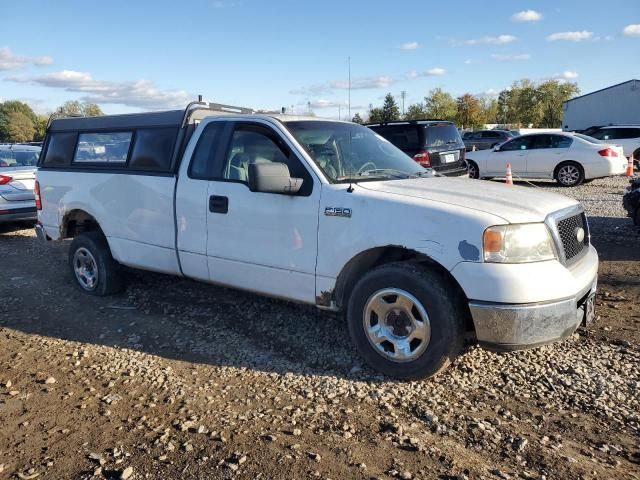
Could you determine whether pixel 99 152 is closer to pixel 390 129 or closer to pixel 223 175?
pixel 223 175

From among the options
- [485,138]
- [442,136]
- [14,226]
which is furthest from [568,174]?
[485,138]

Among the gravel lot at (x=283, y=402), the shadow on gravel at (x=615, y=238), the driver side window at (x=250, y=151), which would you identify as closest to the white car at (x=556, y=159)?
the shadow on gravel at (x=615, y=238)

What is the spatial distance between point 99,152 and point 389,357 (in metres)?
3.96

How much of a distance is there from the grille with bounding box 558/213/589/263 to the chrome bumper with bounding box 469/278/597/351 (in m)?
0.38

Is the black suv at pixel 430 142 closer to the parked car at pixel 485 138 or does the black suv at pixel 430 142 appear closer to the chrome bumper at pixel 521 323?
the chrome bumper at pixel 521 323

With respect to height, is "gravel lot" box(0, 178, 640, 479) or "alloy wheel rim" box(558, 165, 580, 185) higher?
"alloy wheel rim" box(558, 165, 580, 185)

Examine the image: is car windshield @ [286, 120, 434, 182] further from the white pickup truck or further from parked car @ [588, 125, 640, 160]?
parked car @ [588, 125, 640, 160]

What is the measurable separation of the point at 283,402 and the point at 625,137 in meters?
20.8

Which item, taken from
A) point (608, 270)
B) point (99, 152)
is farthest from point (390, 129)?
point (99, 152)

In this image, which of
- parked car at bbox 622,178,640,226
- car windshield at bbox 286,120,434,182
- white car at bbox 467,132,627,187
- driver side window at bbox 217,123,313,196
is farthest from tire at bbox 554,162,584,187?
driver side window at bbox 217,123,313,196

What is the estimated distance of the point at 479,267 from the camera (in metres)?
3.37

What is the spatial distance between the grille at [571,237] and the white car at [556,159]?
12092 millimetres

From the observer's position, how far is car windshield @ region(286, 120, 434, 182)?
14.1 ft

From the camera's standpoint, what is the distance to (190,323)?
507 cm
